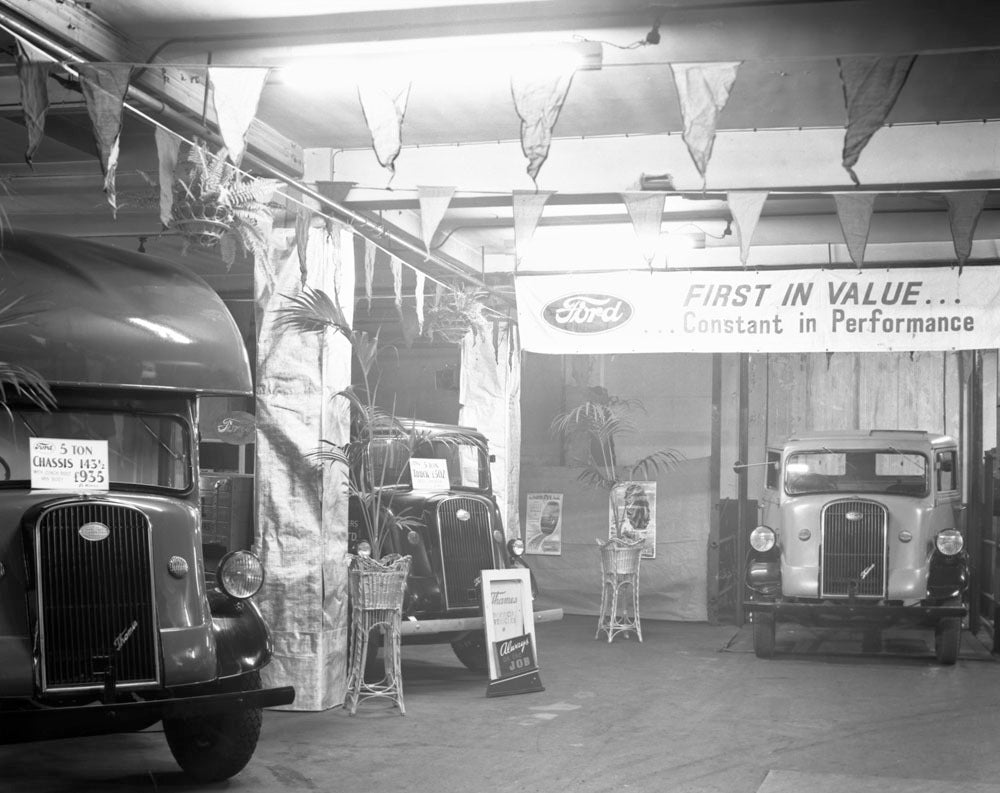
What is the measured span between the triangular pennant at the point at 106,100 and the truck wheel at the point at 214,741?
2.40 meters

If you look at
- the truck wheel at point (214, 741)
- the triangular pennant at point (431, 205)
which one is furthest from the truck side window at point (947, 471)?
the truck wheel at point (214, 741)

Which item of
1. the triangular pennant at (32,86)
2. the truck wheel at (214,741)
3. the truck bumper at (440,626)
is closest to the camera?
the triangular pennant at (32,86)

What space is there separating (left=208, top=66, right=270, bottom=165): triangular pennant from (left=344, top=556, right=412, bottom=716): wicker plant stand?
311cm

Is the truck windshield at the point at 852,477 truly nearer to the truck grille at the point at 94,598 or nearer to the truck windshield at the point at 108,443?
the truck windshield at the point at 108,443

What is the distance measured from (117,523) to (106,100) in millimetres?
1826

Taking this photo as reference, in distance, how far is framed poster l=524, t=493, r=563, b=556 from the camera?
12859 mm

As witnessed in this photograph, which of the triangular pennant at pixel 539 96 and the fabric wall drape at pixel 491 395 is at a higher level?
the triangular pennant at pixel 539 96

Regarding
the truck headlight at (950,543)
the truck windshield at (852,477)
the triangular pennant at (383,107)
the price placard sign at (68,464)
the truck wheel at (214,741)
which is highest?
the triangular pennant at (383,107)

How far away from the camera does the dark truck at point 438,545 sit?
837 centimetres

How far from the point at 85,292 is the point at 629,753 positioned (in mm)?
3598

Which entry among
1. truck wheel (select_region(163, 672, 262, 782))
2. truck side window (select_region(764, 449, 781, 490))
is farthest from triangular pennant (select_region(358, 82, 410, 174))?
truck side window (select_region(764, 449, 781, 490))

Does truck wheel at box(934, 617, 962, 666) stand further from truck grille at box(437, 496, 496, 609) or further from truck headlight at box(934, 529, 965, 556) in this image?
truck grille at box(437, 496, 496, 609)

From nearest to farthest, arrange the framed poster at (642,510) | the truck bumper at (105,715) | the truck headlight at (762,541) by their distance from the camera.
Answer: the truck bumper at (105,715) → the truck headlight at (762,541) → the framed poster at (642,510)

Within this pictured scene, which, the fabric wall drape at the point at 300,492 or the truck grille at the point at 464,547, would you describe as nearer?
the fabric wall drape at the point at 300,492
